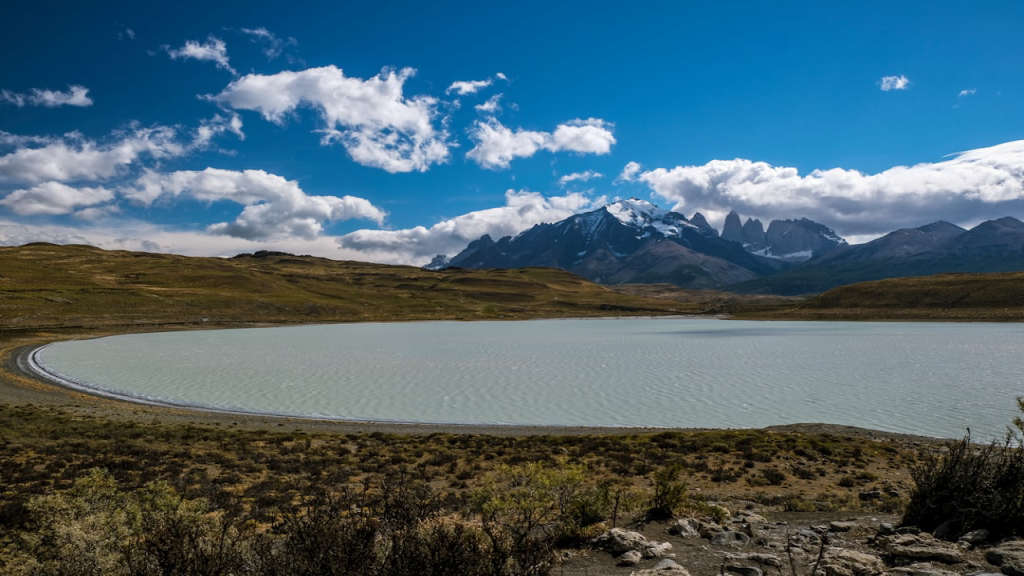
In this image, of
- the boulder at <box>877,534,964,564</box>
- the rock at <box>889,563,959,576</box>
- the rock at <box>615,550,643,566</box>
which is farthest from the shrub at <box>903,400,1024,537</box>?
the rock at <box>615,550,643,566</box>

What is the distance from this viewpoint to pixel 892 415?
34656 mm

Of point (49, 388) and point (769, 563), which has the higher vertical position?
point (769, 563)

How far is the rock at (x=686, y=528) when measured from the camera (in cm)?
1223

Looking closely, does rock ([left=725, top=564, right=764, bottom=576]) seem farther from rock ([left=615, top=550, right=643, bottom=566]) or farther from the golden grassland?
the golden grassland

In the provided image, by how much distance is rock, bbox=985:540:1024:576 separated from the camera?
324 inches

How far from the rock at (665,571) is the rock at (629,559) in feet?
2.31

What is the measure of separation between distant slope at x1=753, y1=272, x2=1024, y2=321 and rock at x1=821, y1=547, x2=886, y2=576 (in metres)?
163

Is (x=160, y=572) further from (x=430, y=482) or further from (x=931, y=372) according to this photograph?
(x=931, y=372)

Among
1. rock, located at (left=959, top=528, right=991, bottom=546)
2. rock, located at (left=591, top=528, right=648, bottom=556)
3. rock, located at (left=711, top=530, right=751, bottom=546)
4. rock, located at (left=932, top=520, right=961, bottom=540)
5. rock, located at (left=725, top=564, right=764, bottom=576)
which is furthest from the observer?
rock, located at (left=711, top=530, right=751, bottom=546)

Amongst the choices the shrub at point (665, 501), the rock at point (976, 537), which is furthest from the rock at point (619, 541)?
the rock at point (976, 537)

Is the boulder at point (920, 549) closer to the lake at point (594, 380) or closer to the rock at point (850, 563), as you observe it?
the rock at point (850, 563)

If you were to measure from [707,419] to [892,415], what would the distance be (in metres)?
11.9

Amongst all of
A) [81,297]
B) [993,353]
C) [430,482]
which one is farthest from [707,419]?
[81,297]

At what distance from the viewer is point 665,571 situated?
30.1 feet
